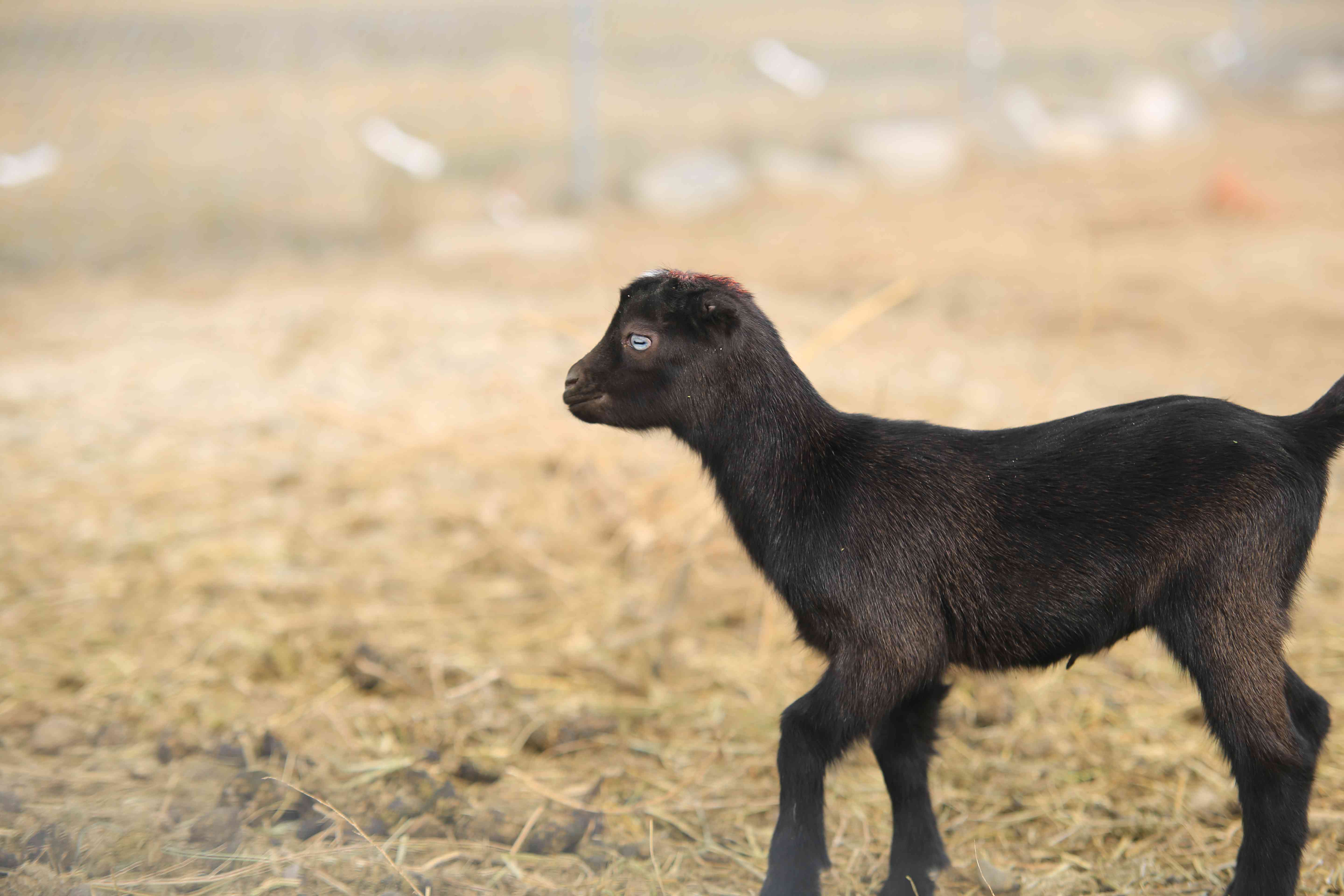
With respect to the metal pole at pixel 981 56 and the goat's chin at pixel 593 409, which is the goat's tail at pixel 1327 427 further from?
the metal pole at pixel 981 56

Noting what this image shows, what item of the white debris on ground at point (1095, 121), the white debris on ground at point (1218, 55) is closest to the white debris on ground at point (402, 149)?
the white debris on ground at point (1095, 121)

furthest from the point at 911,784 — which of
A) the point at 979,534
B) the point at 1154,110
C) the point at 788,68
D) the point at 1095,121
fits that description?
the point at 1154,110

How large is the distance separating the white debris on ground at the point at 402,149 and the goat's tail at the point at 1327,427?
31.3 ft

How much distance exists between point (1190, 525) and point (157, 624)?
13.9 ft

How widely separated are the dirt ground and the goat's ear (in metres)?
1.18

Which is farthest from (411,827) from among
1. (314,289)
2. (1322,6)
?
(1322,6)

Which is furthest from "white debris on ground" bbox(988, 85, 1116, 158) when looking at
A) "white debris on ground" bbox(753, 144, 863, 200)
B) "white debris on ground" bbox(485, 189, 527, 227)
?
"white debris on ground" bbox(485, 189, 527, 227)

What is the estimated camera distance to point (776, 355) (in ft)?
9.87

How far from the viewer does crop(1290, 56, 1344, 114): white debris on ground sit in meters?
14.7

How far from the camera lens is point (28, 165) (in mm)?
9242

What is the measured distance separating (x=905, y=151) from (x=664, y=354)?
1112 centimetres

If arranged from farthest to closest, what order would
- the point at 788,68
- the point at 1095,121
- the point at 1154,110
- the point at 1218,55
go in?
1. the point at 1218,55
2. the point at 1154,110
3. the point at 1095,121
4. the point at 788,68

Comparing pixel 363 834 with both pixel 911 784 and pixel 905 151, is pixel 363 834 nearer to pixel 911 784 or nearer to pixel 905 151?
pixel 911 784

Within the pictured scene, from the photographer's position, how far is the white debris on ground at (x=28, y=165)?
9094 mm
